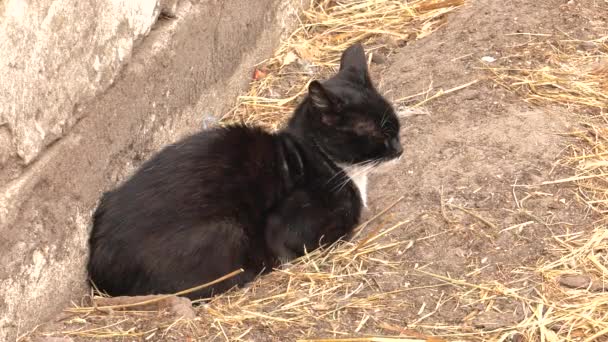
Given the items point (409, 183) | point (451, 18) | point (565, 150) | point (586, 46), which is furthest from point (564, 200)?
point (451, 18)

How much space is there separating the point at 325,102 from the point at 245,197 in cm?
54

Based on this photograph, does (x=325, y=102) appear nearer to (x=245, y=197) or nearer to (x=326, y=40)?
(x=245, y=197)

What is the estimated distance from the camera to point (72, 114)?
12.5ft

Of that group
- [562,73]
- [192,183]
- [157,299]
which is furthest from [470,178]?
[157,299]

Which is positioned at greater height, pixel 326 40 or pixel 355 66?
pixel 355 66

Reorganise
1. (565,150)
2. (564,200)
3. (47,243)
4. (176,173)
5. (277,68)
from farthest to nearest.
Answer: (277,68) → (565,150) → (564,200) → (176,173) → (47,243)

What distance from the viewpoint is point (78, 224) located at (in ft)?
12.6

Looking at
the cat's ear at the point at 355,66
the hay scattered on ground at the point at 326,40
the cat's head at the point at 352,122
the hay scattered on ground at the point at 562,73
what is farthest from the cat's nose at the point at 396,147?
the hay scattered on ground at the point at 326,40

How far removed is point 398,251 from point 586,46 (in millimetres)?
2000

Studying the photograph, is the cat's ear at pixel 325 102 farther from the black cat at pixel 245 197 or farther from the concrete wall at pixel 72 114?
the concrete wall at pixel 72 114

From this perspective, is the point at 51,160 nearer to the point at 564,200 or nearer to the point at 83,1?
the point at 83,1

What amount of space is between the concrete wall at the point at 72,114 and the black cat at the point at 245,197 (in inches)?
7.3

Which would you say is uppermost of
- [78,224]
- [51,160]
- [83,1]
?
[83,1]

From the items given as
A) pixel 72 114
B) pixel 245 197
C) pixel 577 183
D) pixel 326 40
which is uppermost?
pixel 72 114
